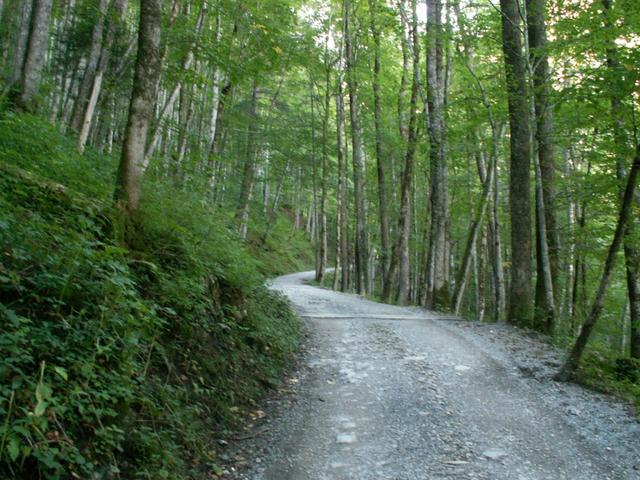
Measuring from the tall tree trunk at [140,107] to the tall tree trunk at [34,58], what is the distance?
3.50 m

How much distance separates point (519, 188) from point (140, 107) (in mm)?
8652

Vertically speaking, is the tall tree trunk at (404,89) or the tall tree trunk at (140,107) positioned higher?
the tall tree trunk at (404,89)

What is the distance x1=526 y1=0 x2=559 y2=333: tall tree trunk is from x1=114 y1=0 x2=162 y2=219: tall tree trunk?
681 centimetres

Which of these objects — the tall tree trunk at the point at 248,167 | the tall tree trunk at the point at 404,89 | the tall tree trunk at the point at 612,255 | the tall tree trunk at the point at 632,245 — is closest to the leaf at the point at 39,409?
the tall tree trunk at the point at 612,255

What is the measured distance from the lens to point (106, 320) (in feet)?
11.4

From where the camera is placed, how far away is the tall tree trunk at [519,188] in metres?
10.6

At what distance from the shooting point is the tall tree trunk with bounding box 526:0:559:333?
32.6 feet

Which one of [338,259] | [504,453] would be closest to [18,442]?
[504,453]

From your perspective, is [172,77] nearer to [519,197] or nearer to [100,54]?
[100,54]

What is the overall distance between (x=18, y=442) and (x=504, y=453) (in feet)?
13.4

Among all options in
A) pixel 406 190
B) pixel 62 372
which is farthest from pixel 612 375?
pixel 406 190

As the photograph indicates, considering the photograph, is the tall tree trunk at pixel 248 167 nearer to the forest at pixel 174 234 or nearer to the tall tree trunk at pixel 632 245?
the forest at pixel 174 234

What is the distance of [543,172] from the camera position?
11.9 meters

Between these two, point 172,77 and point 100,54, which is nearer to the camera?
point 172,77
